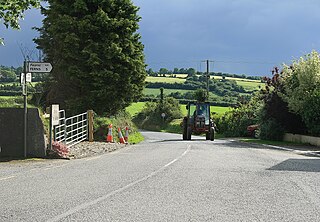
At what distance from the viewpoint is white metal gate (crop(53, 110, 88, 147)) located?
19531 millimetres

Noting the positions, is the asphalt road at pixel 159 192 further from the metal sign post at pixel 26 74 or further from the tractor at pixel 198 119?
the tractor at pixel 198 119

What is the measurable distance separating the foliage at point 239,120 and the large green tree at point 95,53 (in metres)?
27.7

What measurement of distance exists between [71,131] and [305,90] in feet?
61.9

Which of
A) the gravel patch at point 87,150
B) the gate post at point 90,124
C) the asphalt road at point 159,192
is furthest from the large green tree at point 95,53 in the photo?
the asphalt road at point 159,192

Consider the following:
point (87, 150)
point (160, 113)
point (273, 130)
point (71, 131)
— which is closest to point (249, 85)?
point (160, 113)

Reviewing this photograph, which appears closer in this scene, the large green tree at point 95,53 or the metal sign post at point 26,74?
the metal sign post at point 26,74

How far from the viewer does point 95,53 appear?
27625 millimetres

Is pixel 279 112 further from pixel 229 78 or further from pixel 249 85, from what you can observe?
pixel 229 78

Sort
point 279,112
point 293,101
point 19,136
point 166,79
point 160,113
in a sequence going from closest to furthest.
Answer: point 19,136
point 293,101
point 279,112
point 160,113
point 166,79

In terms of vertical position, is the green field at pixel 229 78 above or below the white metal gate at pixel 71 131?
above

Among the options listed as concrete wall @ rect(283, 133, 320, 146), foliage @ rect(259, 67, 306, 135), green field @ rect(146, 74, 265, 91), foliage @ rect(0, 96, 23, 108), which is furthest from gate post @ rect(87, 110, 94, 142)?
green field @ rect(146, 74, 265, 91)

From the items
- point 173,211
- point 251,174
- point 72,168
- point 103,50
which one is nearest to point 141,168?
point 72,168

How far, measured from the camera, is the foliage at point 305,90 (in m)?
31.0

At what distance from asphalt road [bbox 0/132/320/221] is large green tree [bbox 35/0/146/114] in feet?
46.4
